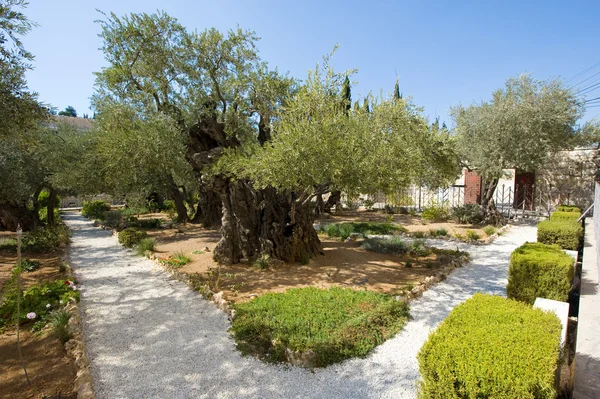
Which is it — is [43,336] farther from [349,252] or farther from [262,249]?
[349,252]

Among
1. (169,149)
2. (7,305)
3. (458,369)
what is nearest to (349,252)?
(169,149)

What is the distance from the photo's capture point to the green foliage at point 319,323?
14.2ft

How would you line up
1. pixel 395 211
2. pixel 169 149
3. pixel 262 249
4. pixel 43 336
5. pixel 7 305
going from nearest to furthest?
pixel 43 336
pixel 7 305
pixel 262 249
pixel 169 149
pixel 395 211

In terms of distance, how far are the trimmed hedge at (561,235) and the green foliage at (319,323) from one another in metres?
7.07

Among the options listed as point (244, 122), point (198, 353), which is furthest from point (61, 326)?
point (244, 122)

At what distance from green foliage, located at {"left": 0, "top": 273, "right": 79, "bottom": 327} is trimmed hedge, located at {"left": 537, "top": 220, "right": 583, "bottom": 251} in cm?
1246

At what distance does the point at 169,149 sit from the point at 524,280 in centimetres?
917

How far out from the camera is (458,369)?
2629 millimetres

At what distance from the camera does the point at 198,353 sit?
4.43 meters

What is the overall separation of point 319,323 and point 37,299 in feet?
17.2

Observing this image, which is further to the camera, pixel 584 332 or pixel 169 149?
pixel 169 149

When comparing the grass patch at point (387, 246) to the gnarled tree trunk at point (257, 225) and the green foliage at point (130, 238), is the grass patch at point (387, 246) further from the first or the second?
the green foliage at point (130, 238)

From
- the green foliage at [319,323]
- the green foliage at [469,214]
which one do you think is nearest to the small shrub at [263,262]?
the green foliage at [319,323]

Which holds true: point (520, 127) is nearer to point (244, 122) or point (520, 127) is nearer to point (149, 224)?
point (244, 122)
